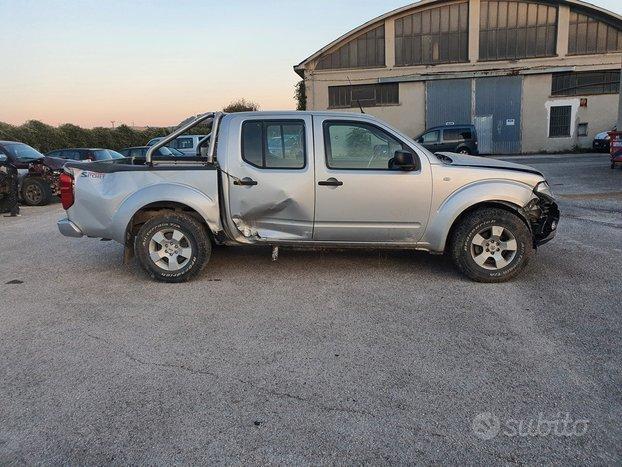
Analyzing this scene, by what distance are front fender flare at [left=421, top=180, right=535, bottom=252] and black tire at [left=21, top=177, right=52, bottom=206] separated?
11423mm

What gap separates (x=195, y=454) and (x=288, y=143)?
11.4 feet

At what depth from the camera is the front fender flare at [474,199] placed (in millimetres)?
5047

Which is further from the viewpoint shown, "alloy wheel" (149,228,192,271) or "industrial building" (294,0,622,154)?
"industrial building" (294,0,622,154)

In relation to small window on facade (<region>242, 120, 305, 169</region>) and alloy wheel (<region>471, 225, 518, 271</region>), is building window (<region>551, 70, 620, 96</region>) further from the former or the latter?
small window on facade (<region>242, 120, 305, 169</region>)

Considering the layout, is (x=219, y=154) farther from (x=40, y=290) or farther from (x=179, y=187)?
(x=40, y=290)

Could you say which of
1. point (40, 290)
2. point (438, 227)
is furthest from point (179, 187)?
point (438, 227)

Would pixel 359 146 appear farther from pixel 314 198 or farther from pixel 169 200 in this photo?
pixel 169 200

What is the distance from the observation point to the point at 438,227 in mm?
5137

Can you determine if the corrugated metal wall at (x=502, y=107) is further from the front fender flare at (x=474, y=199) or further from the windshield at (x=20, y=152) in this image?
the front fender flare at (x=474, y=199)

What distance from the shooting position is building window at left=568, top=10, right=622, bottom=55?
29094 millimetres

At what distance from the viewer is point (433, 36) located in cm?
3091
